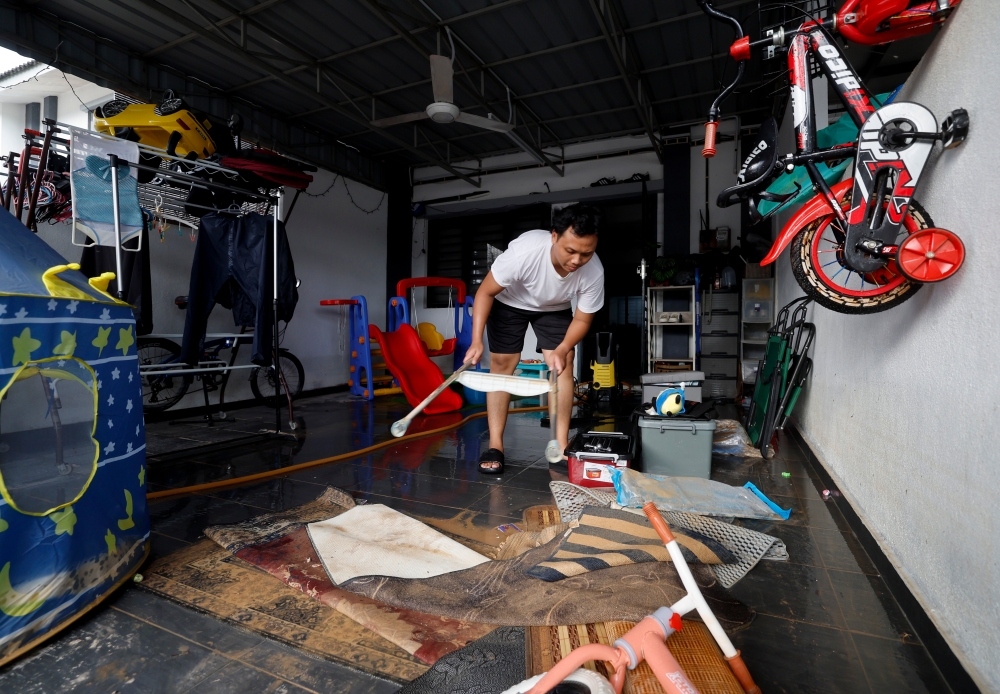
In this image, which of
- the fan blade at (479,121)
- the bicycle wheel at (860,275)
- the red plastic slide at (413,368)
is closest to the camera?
the bicycle wheel at (860,275)

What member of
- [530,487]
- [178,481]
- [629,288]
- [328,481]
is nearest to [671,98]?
[629,288]

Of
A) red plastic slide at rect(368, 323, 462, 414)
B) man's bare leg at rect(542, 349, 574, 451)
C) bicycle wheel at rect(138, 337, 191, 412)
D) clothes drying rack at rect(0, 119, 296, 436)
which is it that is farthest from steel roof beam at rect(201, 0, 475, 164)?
man's bare leg at rect(542, 349, 574, 451)

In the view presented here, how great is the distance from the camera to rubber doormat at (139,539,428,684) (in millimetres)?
1117

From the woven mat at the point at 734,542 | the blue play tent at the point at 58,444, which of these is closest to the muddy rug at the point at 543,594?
the woven mat at the point at 734,542

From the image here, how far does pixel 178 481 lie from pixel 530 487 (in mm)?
1765

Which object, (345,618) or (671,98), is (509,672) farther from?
(671,98)

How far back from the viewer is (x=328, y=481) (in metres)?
2.46

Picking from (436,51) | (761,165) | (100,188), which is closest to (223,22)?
(436,51)

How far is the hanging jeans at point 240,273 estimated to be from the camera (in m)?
3.11

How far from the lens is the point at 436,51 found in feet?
14.2

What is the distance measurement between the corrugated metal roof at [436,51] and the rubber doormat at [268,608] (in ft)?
12.5

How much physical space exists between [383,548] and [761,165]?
6.12 feet

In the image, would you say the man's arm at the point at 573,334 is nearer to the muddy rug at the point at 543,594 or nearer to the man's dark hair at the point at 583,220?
the man's dark hair at the point at 583,220

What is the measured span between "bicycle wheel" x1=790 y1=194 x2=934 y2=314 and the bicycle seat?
0.23 metres
